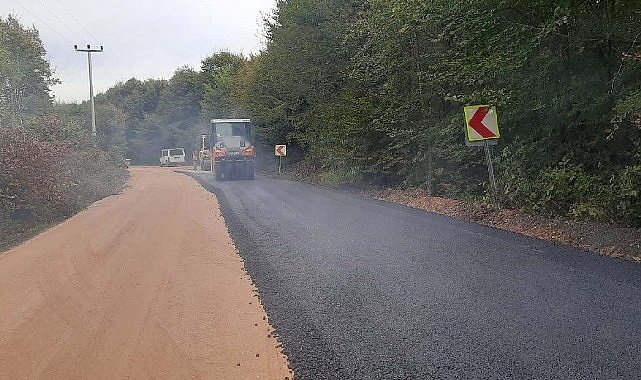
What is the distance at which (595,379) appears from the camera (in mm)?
3777

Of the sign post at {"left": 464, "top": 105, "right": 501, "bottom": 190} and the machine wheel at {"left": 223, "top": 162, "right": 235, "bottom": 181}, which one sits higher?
the sign post at {"left": 464, "top": 105, "right": 501, "bottom": 190}

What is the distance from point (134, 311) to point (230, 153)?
78.9ft

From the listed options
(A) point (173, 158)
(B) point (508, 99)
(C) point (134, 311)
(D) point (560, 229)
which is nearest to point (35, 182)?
(C) point (134, 311)

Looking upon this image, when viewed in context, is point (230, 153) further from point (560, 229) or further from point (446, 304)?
point (446, 304)

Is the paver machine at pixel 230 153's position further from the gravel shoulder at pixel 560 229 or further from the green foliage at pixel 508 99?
the gravel shoulder at pixel 560 229

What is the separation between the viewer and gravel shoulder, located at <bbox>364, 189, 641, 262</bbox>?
304 inches

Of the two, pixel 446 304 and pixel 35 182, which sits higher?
pixel 35 182

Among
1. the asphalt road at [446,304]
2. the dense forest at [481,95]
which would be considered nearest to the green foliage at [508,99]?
the dense forest at [481,95]

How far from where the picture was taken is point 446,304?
5.62 meters

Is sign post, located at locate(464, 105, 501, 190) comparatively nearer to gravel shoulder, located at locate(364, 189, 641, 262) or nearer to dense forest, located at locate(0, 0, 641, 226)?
dense forest, located at locate(0, 0, 641, 226)

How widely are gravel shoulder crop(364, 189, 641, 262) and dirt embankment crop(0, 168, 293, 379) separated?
15.4 feet

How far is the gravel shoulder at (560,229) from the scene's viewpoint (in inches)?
304

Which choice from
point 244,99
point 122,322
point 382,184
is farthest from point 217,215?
point 244,99

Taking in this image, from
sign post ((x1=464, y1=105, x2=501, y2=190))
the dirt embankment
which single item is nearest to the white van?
the dirt embankment
